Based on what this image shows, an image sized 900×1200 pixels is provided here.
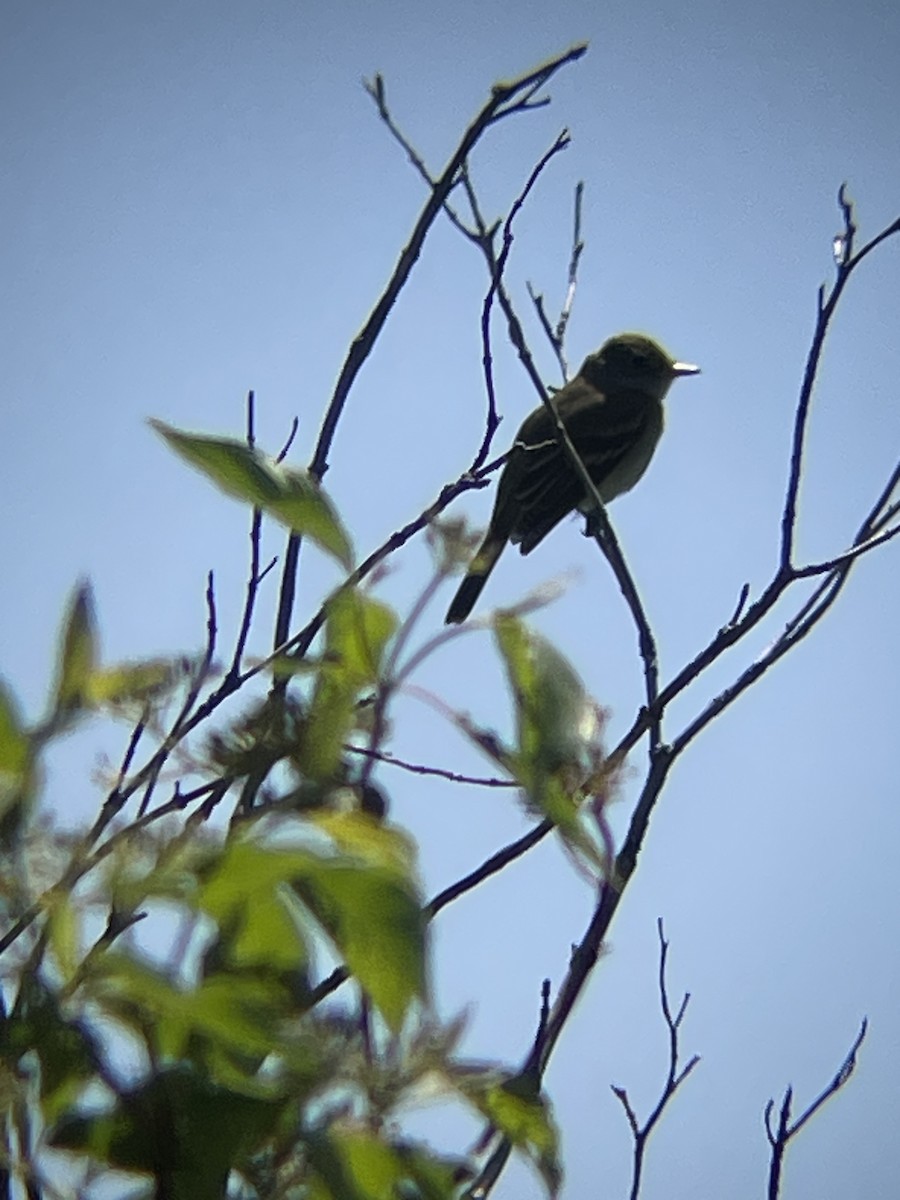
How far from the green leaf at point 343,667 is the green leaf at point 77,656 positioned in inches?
4.7

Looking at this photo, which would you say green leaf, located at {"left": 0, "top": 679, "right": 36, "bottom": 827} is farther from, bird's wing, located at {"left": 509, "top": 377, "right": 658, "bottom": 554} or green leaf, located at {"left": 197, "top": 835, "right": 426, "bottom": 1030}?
bird's wing, located at {"left": 509, "top": 377, "right": 658, "bottom": 554}

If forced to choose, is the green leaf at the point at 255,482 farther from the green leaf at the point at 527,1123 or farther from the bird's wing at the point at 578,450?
the bird's wing at the point at 578,450

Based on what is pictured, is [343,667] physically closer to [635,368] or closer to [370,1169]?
[370,1169]

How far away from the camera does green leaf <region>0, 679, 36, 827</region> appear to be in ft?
2.37

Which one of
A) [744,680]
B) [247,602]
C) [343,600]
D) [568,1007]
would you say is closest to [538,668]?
[343,600]

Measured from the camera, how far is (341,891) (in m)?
0.68

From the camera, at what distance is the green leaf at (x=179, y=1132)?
2.49 feet

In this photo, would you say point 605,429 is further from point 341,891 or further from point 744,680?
point 341,891

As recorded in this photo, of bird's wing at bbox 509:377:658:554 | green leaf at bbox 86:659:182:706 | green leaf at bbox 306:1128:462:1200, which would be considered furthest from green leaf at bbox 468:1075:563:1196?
bird's wing at bbox 509:377:658:554

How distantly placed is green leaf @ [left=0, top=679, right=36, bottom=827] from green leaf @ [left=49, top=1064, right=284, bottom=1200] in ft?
0.54

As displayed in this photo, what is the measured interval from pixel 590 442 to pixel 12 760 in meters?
6.69

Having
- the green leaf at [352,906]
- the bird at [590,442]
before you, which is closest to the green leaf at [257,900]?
the green leaf at [352,906]

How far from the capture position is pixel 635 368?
820cm

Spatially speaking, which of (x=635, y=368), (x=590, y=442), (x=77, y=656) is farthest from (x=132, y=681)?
(x=635, y=368)
